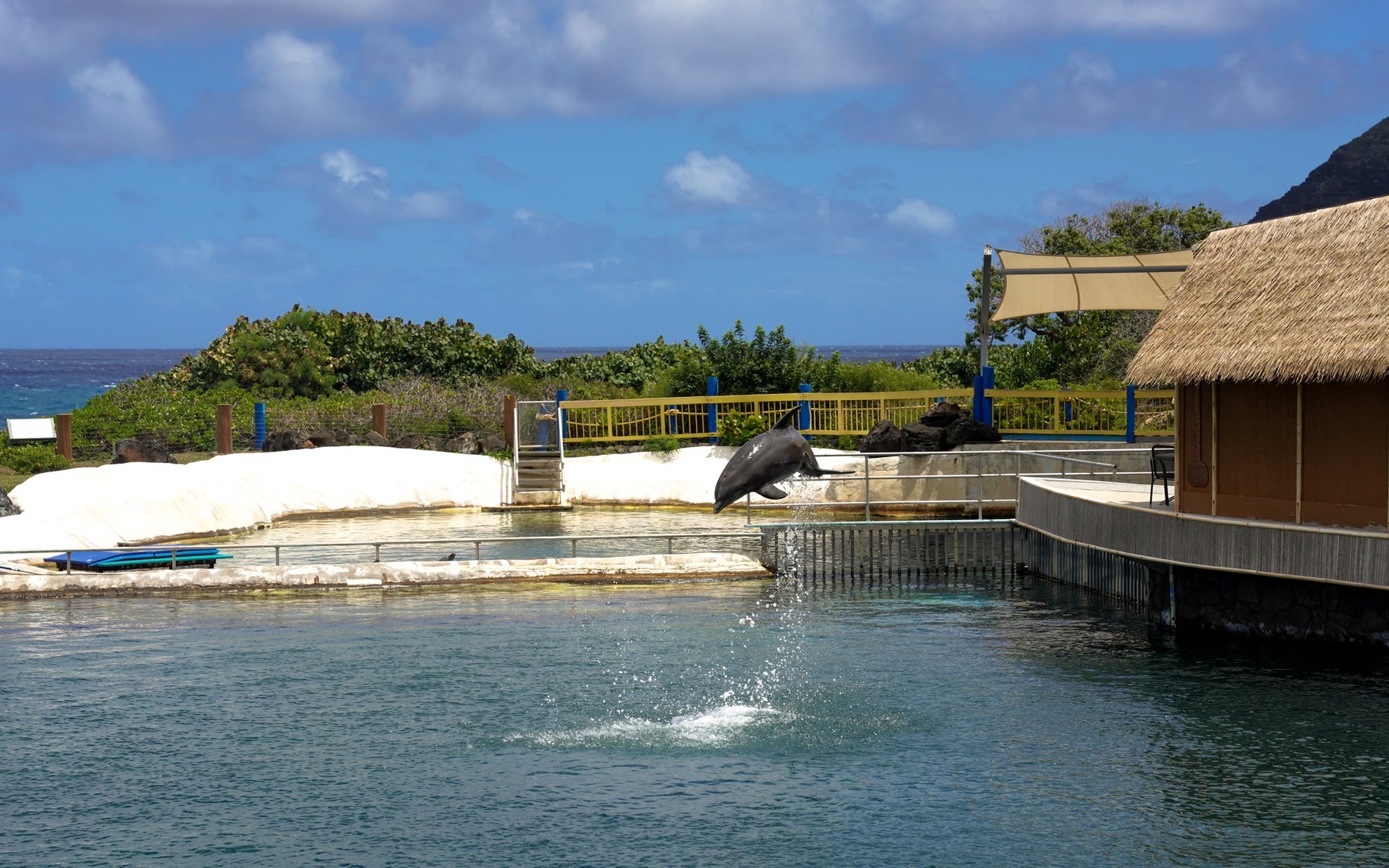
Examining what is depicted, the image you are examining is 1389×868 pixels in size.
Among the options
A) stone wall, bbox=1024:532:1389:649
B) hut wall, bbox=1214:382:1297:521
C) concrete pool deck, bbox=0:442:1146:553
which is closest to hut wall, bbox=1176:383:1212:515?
hut wall, bbox=1214:382:1297:521

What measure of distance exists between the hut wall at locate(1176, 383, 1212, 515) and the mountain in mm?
102210

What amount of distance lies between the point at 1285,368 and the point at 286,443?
28.9 meters

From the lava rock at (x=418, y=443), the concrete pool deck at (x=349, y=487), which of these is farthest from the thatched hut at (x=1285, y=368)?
the lava rock at (x=418, y=443)

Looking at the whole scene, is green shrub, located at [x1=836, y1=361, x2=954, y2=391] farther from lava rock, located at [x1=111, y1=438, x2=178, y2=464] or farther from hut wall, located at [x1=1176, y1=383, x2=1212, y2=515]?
hut wall, located at [x1=1176, y1=383, x2=1212, y2=515]

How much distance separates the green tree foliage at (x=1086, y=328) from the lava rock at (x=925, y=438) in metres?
16.1

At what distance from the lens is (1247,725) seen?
58.2ft

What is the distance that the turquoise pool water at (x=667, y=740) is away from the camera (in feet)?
46.6

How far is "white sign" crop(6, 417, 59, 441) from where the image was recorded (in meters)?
37.3

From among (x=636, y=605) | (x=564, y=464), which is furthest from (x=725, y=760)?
(x=564, y=464)

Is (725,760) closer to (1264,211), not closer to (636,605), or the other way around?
(636,605)

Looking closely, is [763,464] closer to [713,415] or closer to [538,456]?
[538,456]

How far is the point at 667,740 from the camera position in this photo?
17312 mm

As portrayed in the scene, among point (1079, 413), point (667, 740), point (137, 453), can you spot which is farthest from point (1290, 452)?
point (137, 453)

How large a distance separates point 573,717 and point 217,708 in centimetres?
473
